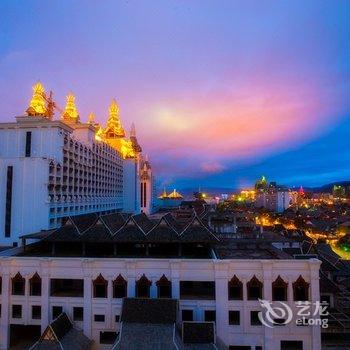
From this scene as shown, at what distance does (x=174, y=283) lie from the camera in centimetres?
2645

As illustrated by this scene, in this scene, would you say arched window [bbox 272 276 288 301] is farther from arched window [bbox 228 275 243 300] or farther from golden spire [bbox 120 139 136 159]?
golden spire [bbox 120 139 136 159]

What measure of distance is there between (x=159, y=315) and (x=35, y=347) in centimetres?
873

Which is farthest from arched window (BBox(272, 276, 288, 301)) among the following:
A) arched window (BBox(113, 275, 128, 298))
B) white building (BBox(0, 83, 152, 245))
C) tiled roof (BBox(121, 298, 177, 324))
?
white building (BBox(0, 83, 152, 245))

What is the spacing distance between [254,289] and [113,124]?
269ft

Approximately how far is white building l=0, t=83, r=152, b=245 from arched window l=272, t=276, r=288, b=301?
32212 millimetres

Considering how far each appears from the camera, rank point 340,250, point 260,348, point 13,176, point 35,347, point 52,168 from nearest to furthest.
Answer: point 35,347 → point 260,348 → point 13,176 → point 52,168 → point 340,250

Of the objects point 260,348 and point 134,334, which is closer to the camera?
point 134,334

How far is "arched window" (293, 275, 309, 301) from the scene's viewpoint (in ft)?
84.9

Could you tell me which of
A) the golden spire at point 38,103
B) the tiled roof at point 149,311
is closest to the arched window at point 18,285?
the tiled roof at point 149,311

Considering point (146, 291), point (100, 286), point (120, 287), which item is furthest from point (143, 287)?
point (100, 286)

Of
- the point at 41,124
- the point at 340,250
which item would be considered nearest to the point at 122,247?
the point at 41,124

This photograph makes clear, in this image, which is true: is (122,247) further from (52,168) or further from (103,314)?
(52,168)

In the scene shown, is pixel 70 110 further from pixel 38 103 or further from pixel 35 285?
pixel 35 285

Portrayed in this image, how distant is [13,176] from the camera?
143 feet
